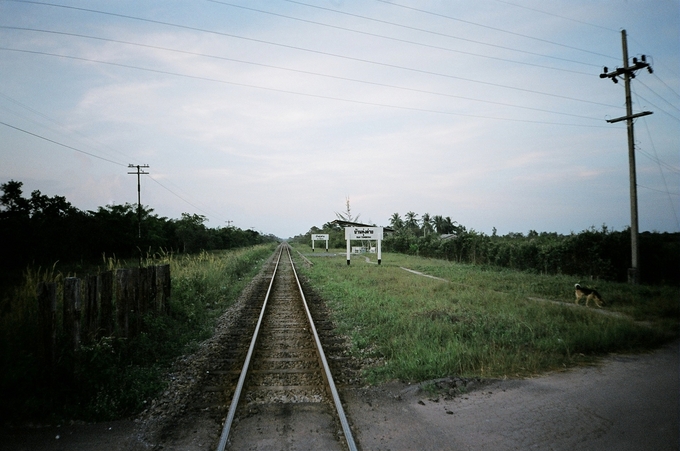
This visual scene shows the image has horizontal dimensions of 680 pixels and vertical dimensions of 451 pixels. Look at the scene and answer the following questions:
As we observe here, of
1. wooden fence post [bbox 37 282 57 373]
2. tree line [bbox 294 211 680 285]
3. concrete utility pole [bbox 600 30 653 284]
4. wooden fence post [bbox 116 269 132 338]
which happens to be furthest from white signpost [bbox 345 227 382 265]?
wooden fence post [bbox 37 282 57 373]

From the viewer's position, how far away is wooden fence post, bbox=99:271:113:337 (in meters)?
5.72

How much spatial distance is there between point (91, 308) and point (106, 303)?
18.1 inches

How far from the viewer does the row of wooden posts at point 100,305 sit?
4.55 metres

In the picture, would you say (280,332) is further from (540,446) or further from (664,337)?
(664,337)

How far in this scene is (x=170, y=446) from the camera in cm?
359

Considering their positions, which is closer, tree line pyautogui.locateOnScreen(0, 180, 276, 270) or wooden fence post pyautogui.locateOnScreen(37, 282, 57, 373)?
wooden fence post pyautogui.locateOnScreen(37, 282, 57, 373)

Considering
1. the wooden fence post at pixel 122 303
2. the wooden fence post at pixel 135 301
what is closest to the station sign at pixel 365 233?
the wooden fence post at pixel 135 301

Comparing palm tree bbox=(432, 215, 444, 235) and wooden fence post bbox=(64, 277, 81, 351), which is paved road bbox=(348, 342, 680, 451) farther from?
palm tree bbox=(432, 215, 444, 235)

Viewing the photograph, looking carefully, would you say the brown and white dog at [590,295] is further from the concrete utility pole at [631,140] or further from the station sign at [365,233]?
the station sign at [365,233]

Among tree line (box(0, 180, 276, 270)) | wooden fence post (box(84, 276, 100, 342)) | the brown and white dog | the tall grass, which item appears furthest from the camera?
tree line (box(0, 180, 276, 270))

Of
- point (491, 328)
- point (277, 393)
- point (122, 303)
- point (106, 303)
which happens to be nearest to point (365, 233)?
point (491, 328)

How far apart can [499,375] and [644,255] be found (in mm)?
13395

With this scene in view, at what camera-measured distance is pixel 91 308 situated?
535 centimetres

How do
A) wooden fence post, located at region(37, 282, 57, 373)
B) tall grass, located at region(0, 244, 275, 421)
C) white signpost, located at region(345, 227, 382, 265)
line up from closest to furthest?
tall grass, located at region(0, 244, 275, 421) → wooden fence post, located at region(37, 282, 57, 373) → white signpost, located at region(345, 227, 382, 265)
